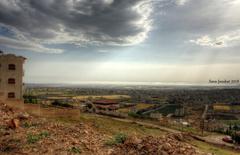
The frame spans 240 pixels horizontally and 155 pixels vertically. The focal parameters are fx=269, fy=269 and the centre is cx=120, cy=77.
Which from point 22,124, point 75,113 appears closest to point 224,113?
point 75,113

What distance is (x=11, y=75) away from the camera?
1469 inches

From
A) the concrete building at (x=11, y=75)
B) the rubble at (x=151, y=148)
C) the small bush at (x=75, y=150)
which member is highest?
the concrete building at (x=11, y=75)

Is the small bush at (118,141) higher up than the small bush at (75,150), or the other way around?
the small bush at (118,141)

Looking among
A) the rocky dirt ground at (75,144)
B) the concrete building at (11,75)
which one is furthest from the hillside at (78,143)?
the concrete building at (11,75)

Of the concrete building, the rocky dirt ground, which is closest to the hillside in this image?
the rocky dirt ground

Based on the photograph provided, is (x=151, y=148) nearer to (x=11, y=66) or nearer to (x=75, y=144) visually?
(x=75, y=144)

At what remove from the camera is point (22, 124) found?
16.1 meters

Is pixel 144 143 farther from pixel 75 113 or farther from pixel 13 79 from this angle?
pixel 13 79

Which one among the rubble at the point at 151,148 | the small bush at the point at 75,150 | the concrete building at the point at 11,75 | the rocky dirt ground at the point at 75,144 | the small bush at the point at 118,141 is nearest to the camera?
the rubble at the point at 151,148

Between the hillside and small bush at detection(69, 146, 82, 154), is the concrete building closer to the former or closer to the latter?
the hillside

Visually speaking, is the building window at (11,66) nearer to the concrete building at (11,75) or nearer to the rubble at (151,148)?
the concrete building at (11,75)

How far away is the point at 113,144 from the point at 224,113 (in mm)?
108740

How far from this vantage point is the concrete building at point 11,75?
36781 mm

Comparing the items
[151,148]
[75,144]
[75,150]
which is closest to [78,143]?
[75,144]
